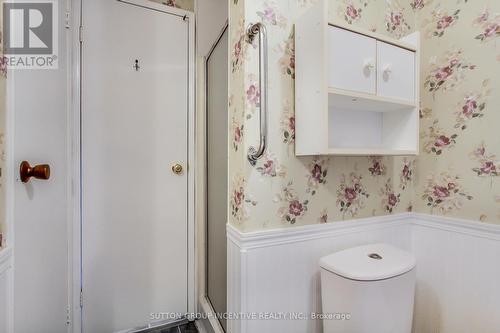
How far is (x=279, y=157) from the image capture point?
2.79 feet

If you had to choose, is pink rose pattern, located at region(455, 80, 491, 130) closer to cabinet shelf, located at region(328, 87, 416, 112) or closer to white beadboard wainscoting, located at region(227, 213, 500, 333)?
cabinet shelf, located at region(328, 87, 416, 112)

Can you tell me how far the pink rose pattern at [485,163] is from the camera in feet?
2.90

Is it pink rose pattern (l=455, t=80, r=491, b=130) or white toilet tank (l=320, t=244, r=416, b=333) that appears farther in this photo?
pink rose pattern (l=455, t=80, r=491, b=130)

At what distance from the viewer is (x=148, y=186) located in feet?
4.50

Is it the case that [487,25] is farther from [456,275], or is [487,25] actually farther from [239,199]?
[239,199]

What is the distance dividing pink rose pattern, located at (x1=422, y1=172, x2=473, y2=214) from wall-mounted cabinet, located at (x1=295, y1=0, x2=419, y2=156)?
255 millimetres

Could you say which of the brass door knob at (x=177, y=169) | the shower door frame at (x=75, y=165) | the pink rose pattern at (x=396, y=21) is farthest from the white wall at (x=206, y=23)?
the pink rose pattern at (x=396, y=21)

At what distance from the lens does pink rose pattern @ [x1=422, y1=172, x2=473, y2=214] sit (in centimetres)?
98

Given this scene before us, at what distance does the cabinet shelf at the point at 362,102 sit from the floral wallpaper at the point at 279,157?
16cm

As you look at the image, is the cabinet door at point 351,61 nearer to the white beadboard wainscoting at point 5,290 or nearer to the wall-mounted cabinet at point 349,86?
the wall-mounted cabinet at point 349,86

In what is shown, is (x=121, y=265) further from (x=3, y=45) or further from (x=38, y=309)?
(x=3, y=45)

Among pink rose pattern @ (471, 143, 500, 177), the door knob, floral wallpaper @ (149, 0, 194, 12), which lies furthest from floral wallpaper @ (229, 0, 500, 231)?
floral wallpaper @ (149, 0, 194, 12)

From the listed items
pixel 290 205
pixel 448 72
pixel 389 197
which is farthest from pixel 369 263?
pixel 448 72

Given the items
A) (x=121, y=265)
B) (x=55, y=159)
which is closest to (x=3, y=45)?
(x=55, y=159)
